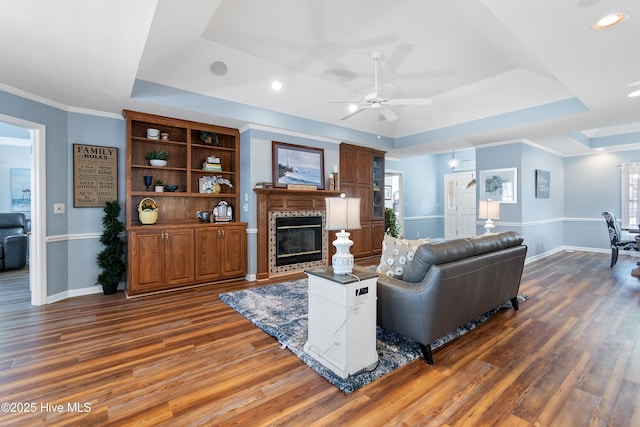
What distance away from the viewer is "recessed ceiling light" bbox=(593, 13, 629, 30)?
7.07 feet

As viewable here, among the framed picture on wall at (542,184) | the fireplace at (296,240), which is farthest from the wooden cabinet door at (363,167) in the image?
the framed picture on wall at (542,184)

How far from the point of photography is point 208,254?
4480 mm

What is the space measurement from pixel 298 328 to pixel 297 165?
3.14 metres

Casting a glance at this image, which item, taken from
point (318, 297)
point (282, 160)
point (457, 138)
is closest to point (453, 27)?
point (457, 138)

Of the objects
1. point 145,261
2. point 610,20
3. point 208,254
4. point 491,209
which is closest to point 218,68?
point 208,254

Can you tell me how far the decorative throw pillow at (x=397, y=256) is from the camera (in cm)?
260

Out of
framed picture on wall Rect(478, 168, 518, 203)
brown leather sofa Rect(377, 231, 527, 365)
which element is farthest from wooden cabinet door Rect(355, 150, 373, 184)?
brown leather sofa Rect(377, 231, 527, 365)

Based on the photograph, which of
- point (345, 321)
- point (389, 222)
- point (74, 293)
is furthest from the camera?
point (389, 222)

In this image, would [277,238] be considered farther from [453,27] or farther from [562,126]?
[562,126]

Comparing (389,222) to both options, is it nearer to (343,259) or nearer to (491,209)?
(491,209)

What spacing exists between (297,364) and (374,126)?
5.07m

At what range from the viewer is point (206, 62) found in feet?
12.6

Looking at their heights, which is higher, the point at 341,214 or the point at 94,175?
the point at 94,175

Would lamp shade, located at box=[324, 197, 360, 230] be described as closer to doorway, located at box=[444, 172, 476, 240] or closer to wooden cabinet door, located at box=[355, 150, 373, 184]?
wooden cabinet door, located at box=[355, 150, 373, 184]
